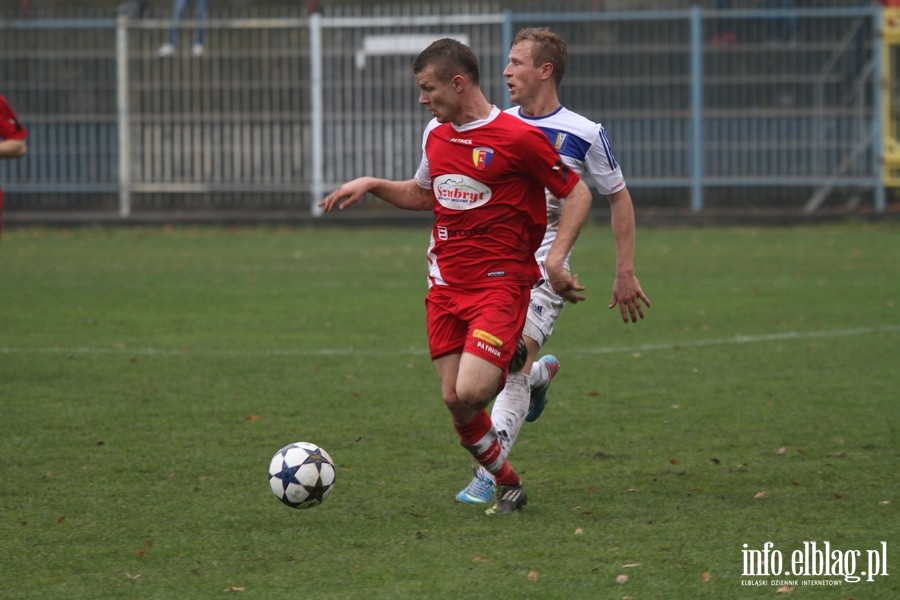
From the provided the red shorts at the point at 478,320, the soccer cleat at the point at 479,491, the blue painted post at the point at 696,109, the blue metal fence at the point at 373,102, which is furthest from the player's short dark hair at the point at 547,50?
the blue painted post at the point at 696,109

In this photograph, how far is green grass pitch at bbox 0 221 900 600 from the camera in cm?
489

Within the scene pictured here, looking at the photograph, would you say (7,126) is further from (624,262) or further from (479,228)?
(624,262)

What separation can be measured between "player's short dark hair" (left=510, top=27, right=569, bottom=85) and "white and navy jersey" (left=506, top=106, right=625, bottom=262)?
0.62ft

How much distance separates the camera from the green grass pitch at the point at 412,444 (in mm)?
4895

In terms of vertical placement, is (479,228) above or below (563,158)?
below

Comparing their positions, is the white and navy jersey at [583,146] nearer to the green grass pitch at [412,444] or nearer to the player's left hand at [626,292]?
the player's left hand at [626,292]

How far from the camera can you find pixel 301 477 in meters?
5.52

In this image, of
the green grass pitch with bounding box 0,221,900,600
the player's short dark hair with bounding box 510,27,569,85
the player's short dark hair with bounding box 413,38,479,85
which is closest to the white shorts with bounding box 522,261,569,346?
the green grass pitch with bounding box 0,221,900,600

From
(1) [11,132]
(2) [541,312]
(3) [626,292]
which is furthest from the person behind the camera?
(1) [11,132]

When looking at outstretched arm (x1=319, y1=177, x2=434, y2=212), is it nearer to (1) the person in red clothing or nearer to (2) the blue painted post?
(1) the person in red clothing

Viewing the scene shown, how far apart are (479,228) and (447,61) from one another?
695mm

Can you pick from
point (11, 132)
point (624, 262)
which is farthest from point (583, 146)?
point (11, 132)

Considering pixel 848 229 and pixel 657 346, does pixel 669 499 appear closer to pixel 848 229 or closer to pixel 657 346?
pixel 657 346

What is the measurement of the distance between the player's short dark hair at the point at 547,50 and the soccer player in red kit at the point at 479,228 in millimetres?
535
